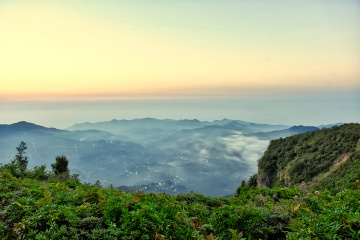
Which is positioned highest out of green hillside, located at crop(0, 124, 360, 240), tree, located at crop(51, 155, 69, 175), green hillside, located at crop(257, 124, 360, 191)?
green hillside, located at crop(0, 124, 360, 240)

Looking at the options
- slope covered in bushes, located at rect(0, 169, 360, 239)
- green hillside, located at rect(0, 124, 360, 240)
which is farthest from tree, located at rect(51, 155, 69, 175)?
slope covered in bushes, located at rect(0, 169, 360, 239)

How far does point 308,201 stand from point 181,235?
533cm

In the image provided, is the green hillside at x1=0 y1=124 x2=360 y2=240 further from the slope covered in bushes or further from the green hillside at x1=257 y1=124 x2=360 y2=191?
the green hillside at x1=257 y1=124 x2=360 y2=191

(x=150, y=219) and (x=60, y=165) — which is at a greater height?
(x=150, y=219)

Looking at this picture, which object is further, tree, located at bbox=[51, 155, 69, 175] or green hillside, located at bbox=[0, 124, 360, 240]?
tree, located at bbox=[51, 155, 69, 175]

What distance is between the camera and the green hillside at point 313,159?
39094mm

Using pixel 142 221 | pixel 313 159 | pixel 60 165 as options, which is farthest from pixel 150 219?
pixel 313 159

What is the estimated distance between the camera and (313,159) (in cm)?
4925

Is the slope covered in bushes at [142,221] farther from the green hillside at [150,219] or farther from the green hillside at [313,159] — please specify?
the green hillside at [313,159]

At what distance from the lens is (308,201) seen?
348 inches

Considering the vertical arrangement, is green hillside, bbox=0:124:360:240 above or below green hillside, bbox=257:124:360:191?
above

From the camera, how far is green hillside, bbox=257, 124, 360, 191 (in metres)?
39.1

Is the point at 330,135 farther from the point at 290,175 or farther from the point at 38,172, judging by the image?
the point at 38,172

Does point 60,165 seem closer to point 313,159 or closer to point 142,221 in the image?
point 142,221
